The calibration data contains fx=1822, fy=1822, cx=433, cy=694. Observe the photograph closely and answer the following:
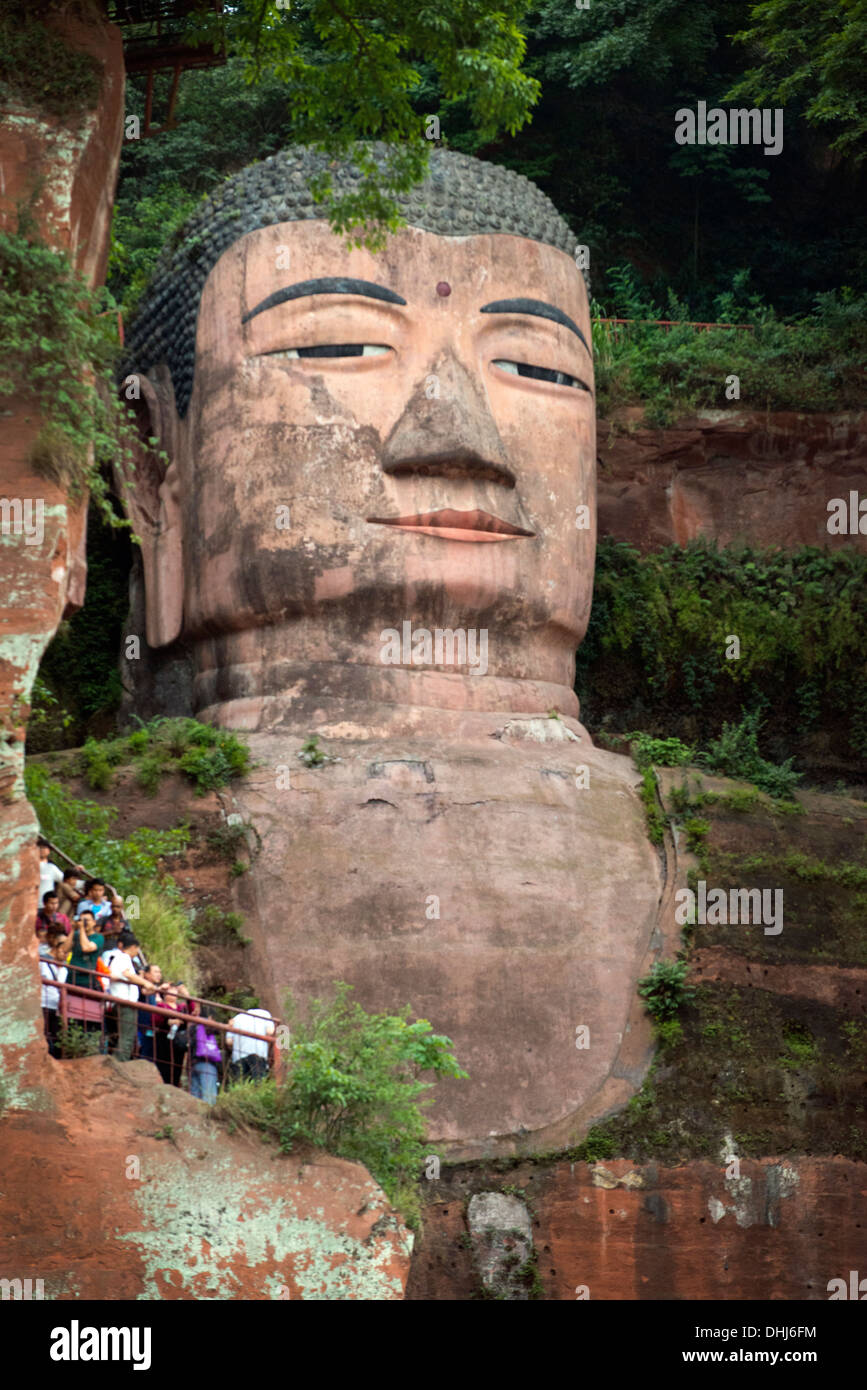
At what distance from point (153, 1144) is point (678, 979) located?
5.14 m

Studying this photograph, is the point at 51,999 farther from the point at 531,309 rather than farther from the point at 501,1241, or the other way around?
the point at 531,309

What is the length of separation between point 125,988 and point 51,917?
656 mm

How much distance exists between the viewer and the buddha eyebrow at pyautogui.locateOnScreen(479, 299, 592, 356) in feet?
53.0

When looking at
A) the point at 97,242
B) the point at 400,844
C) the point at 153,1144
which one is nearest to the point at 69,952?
the point at 153,1144

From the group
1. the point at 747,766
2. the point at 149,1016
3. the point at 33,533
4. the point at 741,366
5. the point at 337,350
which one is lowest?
the point at 149,1016

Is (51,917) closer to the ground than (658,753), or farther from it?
closer to the ground

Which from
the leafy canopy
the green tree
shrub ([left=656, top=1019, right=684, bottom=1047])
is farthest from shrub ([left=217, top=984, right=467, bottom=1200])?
the green tree

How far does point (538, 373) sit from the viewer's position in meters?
16.4

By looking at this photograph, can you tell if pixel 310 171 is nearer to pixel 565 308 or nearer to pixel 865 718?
pixel 565 308

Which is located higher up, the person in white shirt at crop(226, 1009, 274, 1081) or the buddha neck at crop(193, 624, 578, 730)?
the buddha neck at crop(193, 624, 578, 730)

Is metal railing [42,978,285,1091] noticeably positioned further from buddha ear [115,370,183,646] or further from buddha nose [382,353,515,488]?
buddha ear [115,370,183,646]

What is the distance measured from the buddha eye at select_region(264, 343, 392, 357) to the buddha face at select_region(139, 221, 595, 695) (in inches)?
0.7

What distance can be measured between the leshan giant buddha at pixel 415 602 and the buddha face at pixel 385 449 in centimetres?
3

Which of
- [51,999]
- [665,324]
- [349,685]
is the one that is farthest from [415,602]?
[665,324]
